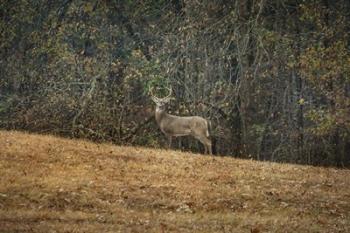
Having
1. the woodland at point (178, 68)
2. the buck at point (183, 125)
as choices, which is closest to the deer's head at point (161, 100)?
the buck at point (183, 125)

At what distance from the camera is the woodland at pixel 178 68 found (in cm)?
2792

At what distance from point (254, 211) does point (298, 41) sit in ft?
37.5

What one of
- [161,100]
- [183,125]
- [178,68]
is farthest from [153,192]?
[178,68]

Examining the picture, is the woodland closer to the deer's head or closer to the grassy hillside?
the deer's head

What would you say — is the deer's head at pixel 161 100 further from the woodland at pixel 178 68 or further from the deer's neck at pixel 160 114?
the woodland at pixel 178 68

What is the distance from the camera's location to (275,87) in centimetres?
3195

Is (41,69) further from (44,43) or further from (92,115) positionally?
(92,115)

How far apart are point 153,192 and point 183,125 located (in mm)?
7653

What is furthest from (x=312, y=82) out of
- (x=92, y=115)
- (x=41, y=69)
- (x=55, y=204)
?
(x=55, y=204)

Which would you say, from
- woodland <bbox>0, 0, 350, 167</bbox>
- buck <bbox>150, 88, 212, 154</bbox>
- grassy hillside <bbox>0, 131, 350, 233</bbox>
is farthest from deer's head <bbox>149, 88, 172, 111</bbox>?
grassy hillside <bbox>0, 131, 350, 233</bbox>

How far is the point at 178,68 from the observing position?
29.9m

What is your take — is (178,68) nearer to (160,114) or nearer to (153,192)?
(160,114)

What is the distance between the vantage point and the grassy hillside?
17094 mm

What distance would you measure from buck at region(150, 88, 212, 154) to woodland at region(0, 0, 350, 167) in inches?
34.4
